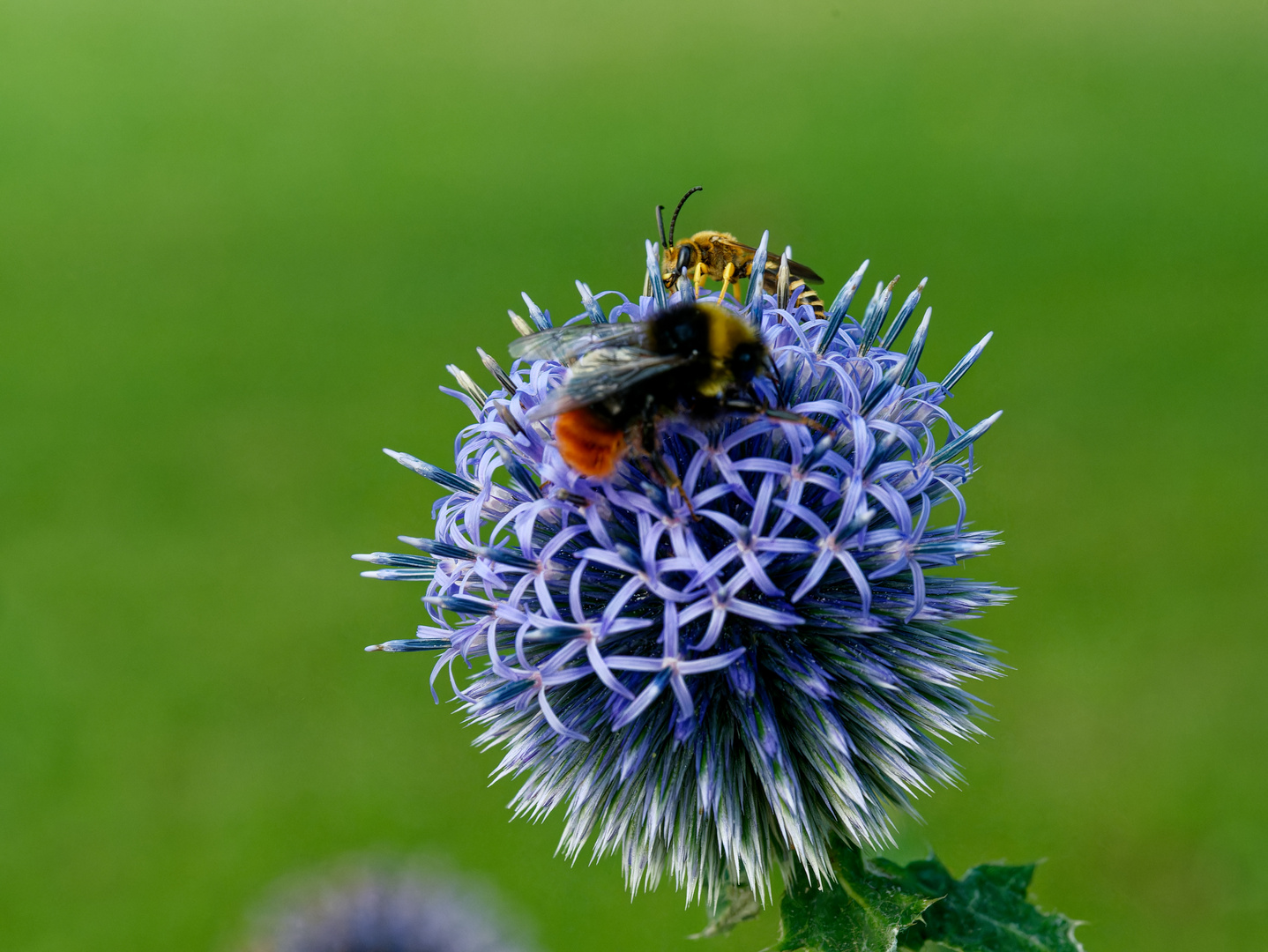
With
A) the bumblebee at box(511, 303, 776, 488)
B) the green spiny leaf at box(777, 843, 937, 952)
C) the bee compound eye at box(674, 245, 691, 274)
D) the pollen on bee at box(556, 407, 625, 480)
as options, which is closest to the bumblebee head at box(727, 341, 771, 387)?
the bumblebee at box(511, 303, 776, 488)

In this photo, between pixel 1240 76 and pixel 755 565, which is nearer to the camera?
pixel 755 565

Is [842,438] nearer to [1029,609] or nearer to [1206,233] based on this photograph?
[1029,609]

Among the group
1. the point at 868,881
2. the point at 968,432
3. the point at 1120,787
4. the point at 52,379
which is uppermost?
the point at 52,379

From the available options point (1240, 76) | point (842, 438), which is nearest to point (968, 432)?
point (842, 438)

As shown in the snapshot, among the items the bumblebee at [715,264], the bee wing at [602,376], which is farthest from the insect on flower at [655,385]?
the bumblebee at [715,264]

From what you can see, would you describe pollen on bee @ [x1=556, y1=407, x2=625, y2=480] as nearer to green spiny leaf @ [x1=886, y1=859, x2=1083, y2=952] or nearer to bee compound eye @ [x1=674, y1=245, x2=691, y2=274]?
bee compound eye @ [x1=674, y1=245, x2=691, y2=274]

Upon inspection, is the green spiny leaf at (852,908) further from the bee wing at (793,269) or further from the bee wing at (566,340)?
the bee wing at (793,269)

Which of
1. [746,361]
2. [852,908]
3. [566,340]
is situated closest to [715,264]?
[566,340]

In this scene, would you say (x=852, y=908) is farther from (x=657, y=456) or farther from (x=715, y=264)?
(x=715, y=264)
